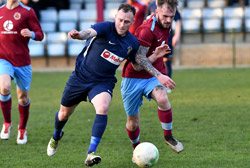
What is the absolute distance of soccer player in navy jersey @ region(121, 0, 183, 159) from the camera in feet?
18.5

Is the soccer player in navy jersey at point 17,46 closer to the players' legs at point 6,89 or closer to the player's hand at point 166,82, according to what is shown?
the players' legs at point 6,89

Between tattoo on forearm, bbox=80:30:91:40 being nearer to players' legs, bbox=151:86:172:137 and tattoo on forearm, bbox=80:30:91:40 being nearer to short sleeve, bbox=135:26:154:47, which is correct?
short sleeve, bbox=135:26:154:47

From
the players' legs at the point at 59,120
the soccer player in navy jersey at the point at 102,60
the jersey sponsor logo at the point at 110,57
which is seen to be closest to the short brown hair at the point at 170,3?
the soccer player in navy jersey at the point at 102,60

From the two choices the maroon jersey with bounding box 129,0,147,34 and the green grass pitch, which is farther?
the maroon jersey with bounding box 129,0,147,34

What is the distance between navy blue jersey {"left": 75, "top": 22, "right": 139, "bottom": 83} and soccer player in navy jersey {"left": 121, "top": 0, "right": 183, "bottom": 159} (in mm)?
206

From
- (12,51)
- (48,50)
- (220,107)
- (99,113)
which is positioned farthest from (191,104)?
(48,50)

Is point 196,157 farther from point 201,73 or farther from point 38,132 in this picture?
point 201,73

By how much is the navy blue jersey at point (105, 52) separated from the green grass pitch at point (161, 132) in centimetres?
98

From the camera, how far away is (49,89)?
43.0 feet

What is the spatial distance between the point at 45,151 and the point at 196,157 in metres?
1.84

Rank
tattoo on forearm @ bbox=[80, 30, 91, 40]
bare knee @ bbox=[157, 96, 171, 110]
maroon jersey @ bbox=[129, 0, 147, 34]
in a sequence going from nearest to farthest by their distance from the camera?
tattoo on forearm @ bbox=[80, 30, 91, 40] < bare knee @ bbox=[157, 96, 171, 110] < maroon jersey @ bbox=[129, 0, 147, 34]

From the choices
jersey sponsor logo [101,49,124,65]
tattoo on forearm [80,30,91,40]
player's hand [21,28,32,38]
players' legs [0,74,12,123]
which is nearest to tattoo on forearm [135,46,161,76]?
jersey sponsor logo [101,49,124,65]

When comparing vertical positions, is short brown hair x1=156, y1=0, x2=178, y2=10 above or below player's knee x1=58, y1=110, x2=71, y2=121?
above

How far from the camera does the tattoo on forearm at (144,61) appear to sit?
5574 mm
